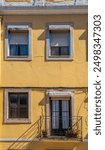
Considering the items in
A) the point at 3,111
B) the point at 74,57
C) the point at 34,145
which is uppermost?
the point at 74,57

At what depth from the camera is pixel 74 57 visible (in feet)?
55.9

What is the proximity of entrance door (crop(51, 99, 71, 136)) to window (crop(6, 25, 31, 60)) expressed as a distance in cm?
227

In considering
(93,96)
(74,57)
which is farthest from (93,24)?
(74,57)

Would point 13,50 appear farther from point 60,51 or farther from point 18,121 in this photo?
point 18,121

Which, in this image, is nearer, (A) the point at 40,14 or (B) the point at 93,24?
(B) the point at 93,24

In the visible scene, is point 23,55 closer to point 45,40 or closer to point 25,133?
point 45,40

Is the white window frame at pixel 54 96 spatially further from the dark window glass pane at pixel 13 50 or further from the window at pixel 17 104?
the dark window glass pane at pixel 13 50

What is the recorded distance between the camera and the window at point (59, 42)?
17.0 meters

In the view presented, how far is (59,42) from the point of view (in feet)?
56.4

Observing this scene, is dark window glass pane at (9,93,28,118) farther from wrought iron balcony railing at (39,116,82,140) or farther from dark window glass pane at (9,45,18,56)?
dark window glass pane at (9,45,18,56)

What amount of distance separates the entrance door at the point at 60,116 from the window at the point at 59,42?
6.10ft

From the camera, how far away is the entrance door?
16984 mm

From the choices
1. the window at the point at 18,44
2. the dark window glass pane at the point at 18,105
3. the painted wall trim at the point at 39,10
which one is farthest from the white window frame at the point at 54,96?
the painted wall trim at the point at 39,10

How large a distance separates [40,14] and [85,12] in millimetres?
1832
